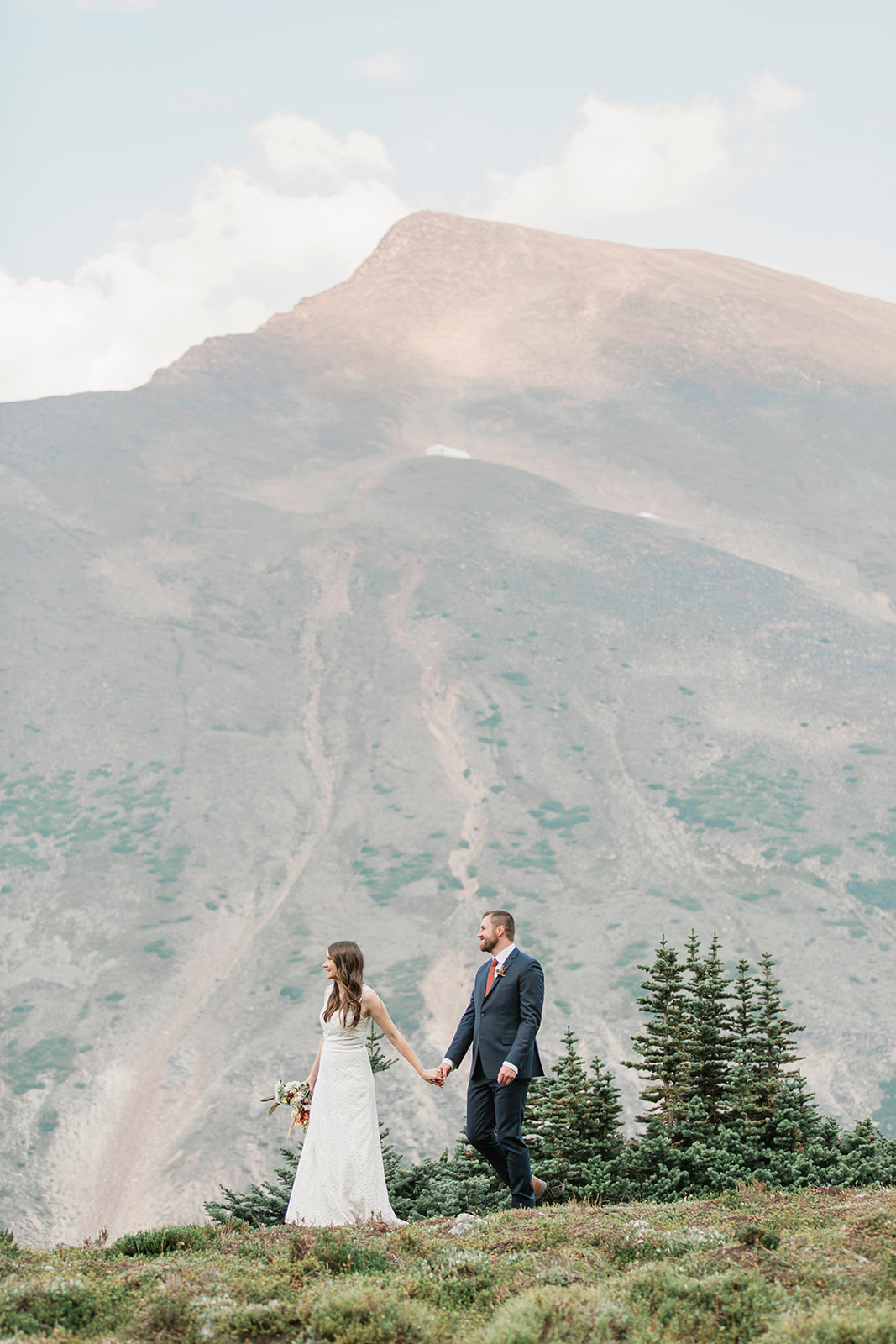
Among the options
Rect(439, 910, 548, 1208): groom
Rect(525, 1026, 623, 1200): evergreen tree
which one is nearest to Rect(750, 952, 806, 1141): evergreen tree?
Rect(525, 1026, 623, 1200): evergreen tree

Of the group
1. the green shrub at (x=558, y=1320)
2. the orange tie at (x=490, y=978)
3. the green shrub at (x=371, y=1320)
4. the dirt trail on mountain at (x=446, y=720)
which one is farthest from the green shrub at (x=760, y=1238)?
the dirt trail on mountain at (x=446, y=720)

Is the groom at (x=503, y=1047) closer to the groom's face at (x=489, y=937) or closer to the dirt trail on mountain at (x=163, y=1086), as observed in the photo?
the groom's face at (x=489, y=937)

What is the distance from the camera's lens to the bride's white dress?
27.3 ft

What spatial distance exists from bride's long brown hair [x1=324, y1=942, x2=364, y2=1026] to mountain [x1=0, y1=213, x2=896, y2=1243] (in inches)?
1480

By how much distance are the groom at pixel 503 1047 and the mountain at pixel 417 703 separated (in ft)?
121

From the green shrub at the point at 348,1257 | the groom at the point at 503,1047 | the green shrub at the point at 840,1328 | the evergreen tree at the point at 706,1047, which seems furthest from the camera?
the evergreen tree at the point at 706,1047

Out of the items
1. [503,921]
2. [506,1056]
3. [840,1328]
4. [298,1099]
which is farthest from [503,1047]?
[840,1328]

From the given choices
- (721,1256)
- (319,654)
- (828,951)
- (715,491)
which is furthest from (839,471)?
(721,1256)

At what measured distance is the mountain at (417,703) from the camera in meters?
51.0

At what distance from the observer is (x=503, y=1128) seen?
860 cm

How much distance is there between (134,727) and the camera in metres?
70.8

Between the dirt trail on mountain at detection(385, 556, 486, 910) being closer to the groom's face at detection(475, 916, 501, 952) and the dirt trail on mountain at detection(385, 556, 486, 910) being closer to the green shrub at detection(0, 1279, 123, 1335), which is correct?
the groom's face at detection(475, 916, 501, 952)

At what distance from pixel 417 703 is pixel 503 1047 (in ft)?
220

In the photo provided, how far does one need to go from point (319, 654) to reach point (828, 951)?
4097 centimetres
